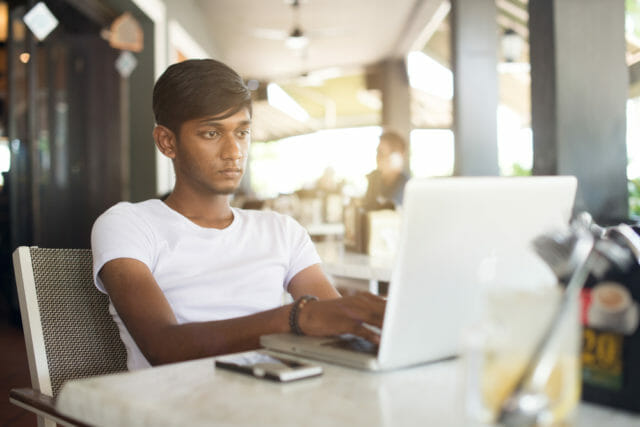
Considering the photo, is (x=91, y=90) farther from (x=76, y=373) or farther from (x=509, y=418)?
(x=509, y=418)

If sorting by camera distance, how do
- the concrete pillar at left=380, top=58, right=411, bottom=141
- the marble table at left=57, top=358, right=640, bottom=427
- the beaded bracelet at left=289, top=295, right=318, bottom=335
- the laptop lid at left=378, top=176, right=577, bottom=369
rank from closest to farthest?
the marble table at left=57, top=358, right=640, bottom=427, the laptop lid at left=378, top=176, right=577, bottom=369, the beaded bracelet at left=289, top=295, right=318, bottom=335, the concrete pillar at left=380, top=58, right=411, bottom=141

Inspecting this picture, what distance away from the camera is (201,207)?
1486 millimetres

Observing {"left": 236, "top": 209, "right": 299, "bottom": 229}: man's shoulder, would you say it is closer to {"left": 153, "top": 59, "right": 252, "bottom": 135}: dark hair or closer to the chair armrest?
{"left": 153, "top": 59, "right": 252, "bottom": 135}: dark hair

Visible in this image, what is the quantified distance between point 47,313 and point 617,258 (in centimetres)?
110

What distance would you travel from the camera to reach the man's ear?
4.81ft

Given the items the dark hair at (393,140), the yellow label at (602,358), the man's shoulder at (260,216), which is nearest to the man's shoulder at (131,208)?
the man's shoulder at (260,216)

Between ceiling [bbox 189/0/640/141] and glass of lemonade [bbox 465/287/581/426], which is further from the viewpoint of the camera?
ceiling [bbox 189/0/640/141]

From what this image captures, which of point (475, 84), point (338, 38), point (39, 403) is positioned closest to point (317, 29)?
point (338, 38)

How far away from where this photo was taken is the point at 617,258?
2.05 ft

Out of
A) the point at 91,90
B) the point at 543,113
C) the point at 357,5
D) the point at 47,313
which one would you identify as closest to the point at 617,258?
the point at 47,313

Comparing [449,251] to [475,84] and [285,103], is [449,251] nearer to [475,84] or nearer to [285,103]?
[475,84]

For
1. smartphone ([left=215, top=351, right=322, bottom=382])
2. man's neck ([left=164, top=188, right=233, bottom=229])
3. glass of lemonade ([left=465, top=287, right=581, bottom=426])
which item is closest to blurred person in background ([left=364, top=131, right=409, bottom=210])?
man's neck ([left=164, top=188, right=233, bottom=229])

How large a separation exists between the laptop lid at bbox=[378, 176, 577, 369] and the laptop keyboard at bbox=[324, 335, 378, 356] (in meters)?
0.08

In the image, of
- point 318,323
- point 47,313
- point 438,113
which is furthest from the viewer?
point 438,113
